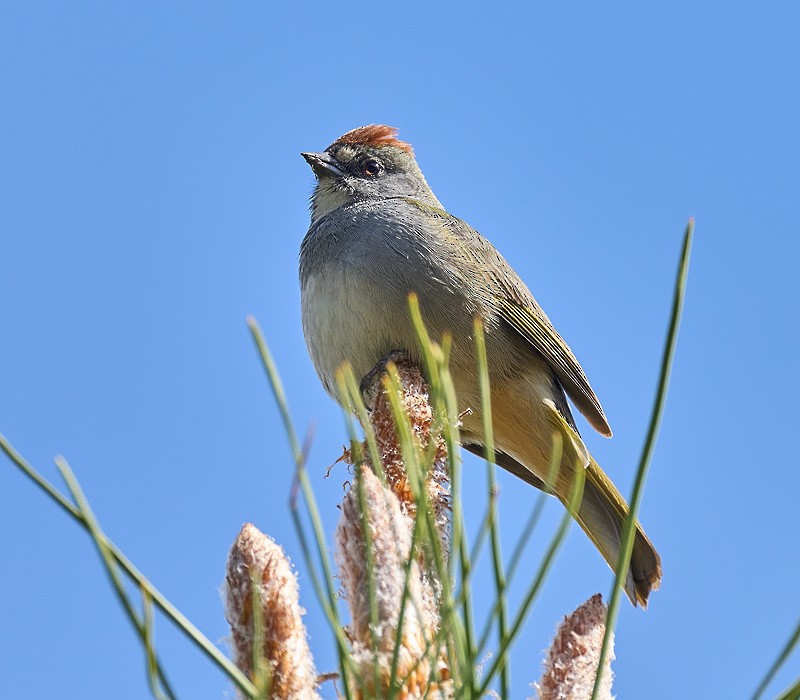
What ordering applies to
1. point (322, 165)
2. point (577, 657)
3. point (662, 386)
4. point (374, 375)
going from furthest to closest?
point (322, 165)
point (374, 375)
point (577, 657)
point (662, 386)

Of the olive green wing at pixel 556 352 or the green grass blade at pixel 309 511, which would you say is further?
the olive green wing at pixel 556 352

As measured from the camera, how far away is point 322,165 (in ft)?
19.6

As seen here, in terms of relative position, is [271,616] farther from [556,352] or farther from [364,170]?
[364,170]

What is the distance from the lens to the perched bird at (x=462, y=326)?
15.1 ft

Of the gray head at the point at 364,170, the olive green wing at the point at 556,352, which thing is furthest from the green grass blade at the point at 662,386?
the gray head at the point at 364,170

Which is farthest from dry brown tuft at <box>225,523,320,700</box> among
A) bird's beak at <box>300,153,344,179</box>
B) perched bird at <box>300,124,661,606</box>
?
bird's beak at <box>300,153,344,179</box>

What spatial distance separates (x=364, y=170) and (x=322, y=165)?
26cm

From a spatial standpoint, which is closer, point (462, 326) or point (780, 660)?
point (780, 660)

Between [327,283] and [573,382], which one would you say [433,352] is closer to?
[327,283]

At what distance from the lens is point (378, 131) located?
6199 millimetres

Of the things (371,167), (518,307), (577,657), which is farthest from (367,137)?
(577,657)

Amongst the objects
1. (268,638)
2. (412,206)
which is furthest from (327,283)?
(268,638)

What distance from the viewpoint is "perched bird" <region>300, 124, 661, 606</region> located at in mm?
4609

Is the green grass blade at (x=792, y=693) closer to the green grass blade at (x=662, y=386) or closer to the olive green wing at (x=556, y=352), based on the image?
the green grass blade at (x=662, y=386)
